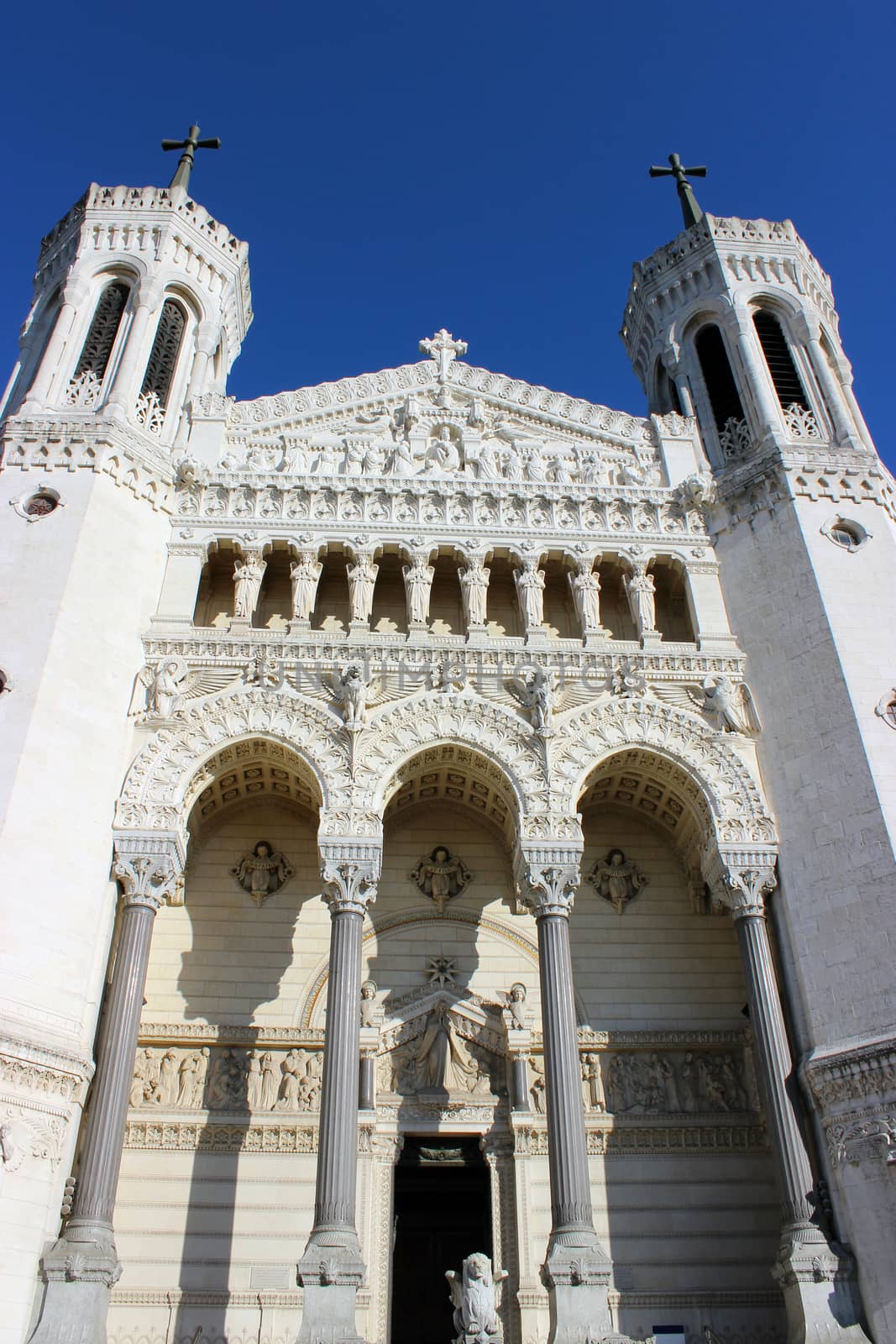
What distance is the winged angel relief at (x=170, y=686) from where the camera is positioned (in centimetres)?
1811

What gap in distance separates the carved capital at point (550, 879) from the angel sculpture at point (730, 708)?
3757mm

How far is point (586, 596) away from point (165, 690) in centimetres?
787

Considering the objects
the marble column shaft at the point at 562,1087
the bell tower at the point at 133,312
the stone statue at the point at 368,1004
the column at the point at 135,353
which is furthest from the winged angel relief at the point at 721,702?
the column at the point at 135,353

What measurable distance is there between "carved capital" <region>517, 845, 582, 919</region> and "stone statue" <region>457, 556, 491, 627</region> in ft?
16.0

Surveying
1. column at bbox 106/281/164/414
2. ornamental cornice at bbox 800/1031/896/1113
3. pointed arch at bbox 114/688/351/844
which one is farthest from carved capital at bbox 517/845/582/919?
column at bbox 106/281/164/414

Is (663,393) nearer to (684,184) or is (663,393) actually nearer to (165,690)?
(684,184)

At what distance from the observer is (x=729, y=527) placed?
21375 millimetres

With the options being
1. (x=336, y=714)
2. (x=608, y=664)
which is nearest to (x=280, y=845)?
(x=336, y=714)

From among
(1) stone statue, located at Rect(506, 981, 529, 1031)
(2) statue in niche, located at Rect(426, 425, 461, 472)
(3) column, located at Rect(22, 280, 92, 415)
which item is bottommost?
(1) stone statue, located at Rect(506, 981, 529, 1031)

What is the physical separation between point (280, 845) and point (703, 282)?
1626 cm

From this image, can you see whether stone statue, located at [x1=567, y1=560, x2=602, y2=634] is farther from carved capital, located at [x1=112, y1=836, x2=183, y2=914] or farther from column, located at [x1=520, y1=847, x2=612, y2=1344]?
carved capital, located at [x1=112, y1=836, x2=183, y2=914]

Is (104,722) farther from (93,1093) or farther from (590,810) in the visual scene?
(590,810)

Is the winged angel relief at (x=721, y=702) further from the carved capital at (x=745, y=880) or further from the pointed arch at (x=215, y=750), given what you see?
the pointed arch at (x=215, y=750)

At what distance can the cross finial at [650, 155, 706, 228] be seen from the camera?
95.2ft
